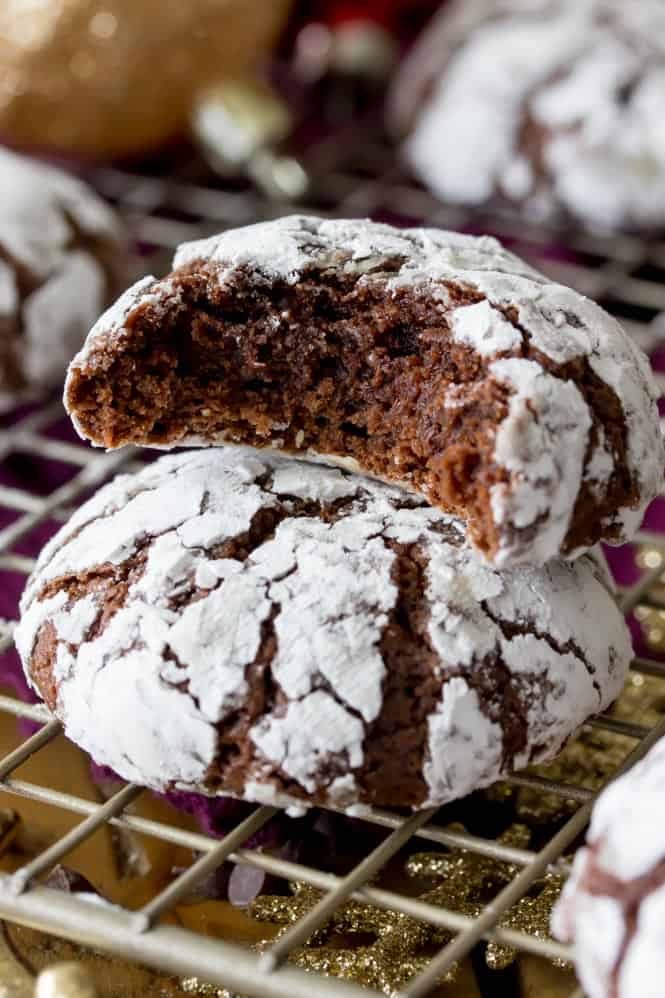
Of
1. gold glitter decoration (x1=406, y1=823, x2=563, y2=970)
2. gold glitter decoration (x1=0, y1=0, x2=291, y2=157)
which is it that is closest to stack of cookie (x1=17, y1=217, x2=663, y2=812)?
gold glitter decoration (x1=406, y1=823, x2=563, y2=970)

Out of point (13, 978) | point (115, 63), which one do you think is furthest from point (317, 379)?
point (115, 63)

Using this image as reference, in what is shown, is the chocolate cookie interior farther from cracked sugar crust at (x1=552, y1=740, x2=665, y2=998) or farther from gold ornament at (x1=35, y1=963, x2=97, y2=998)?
gold ornament at (x1=35, y1=963, x2=97, y2=998)

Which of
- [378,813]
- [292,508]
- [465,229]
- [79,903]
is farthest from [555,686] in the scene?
[465,229]

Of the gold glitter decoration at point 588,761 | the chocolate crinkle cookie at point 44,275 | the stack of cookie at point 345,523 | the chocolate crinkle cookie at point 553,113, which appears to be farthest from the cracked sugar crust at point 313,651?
the chocolate crinkle cookie at point 553,113

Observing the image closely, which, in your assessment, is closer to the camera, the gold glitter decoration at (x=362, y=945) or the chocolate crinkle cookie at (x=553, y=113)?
the gold glitter decoration at (x=362, y=945)

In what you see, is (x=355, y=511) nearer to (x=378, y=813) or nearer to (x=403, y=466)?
(x=403, y=466)

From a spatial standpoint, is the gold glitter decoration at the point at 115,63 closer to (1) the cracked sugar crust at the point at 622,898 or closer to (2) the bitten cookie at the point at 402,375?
(2) the bitten cookie at the point at 402,375

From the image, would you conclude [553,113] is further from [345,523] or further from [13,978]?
[13,978]
